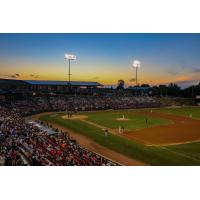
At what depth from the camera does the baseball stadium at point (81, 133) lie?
50.0 ft

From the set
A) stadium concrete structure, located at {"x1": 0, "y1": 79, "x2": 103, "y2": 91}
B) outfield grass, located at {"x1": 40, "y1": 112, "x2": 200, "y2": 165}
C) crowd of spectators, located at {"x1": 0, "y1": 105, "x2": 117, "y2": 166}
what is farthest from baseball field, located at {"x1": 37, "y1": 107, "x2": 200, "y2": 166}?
stadium concrete structure, located at {"x1": 0, "y1": 79, "x2": 103, "y2": 91}

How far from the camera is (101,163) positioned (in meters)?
15.2

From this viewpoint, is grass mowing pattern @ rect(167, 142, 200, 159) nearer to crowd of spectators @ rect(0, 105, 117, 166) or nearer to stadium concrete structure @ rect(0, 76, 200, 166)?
stadium concrete structure @ rect(0, 76, 200, 166)

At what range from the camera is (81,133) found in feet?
82.8

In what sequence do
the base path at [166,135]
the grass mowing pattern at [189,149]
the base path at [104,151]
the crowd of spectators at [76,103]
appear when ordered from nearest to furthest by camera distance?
the base path at [104,151]
the grass mowing pattern at [189,149]
the base path at [166,135]
the crowd of spectators at [76,103]

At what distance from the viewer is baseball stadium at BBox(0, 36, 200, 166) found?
15.2 meters

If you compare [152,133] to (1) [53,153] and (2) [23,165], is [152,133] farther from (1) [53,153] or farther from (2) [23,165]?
(2) [23,165]

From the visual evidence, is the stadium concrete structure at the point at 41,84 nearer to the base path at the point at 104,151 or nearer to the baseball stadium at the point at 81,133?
the baseball stadium at the point at 81,133

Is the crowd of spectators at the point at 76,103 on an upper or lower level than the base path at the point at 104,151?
upper

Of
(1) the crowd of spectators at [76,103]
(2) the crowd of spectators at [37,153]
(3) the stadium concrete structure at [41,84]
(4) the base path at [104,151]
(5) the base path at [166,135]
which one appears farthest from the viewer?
(3) the stadium concrete structure at [41,84]

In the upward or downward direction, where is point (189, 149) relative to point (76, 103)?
downward

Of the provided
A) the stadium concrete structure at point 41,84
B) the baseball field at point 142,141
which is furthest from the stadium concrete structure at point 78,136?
the stadium concrete structure at point 41,84

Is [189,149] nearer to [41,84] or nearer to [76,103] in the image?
[76,103]

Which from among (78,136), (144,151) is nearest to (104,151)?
(144,151)
